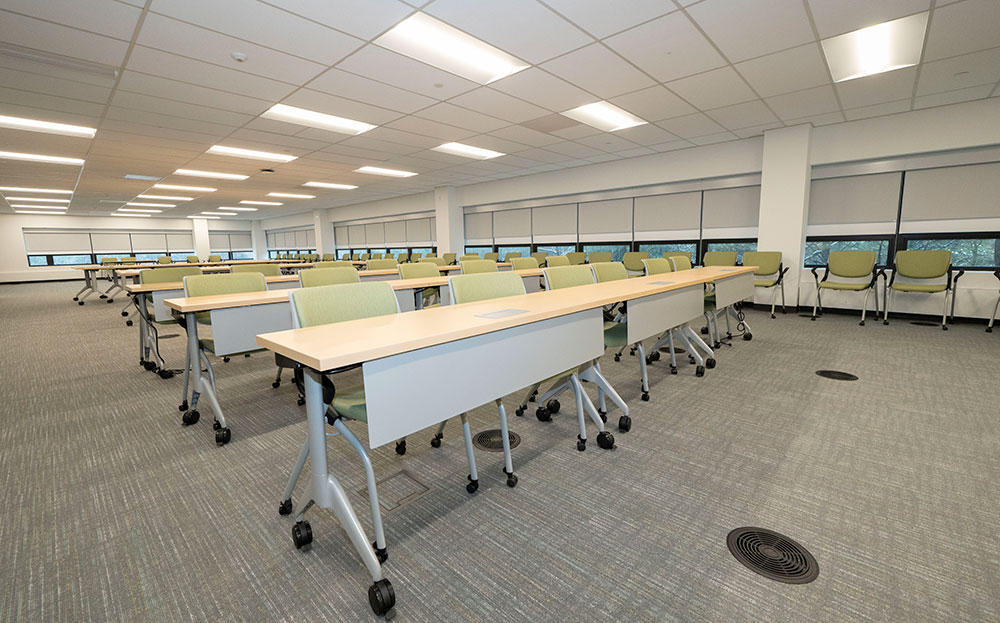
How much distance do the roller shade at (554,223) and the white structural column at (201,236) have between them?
15.9 meters

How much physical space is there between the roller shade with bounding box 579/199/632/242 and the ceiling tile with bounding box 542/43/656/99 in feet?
13.6

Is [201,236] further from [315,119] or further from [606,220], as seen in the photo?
[606,220]

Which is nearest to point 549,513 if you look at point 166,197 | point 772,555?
point 772,555

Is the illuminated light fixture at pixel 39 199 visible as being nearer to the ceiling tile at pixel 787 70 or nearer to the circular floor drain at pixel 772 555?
the ceiling tile at pixel 787 70

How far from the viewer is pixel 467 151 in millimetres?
6914

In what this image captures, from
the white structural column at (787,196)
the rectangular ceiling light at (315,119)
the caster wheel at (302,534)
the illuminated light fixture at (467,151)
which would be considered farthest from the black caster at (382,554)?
the white structural column at (787,196)

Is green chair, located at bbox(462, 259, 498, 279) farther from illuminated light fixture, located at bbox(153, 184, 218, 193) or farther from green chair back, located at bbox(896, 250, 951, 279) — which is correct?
illuminated light fixture, located at bbox(153, 184, 218, 193)

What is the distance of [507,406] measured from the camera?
2.94 metres

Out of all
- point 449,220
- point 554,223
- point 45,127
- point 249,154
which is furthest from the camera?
point 449,220

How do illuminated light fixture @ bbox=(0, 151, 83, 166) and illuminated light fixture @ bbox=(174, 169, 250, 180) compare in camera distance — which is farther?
illuminated light fixture @ bbox=(174, 169, 250, 180)

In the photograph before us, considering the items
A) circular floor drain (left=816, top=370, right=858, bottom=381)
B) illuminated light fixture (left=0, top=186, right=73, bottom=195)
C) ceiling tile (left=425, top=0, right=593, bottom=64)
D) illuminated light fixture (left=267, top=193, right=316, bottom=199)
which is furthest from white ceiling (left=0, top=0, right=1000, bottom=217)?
illuminated light fixture (left=267, top=193, right=316, bottom=199)

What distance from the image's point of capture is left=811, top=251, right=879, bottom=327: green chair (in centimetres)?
554

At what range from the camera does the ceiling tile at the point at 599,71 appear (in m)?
3.52

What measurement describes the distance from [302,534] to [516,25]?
Result: 3.37 metres
